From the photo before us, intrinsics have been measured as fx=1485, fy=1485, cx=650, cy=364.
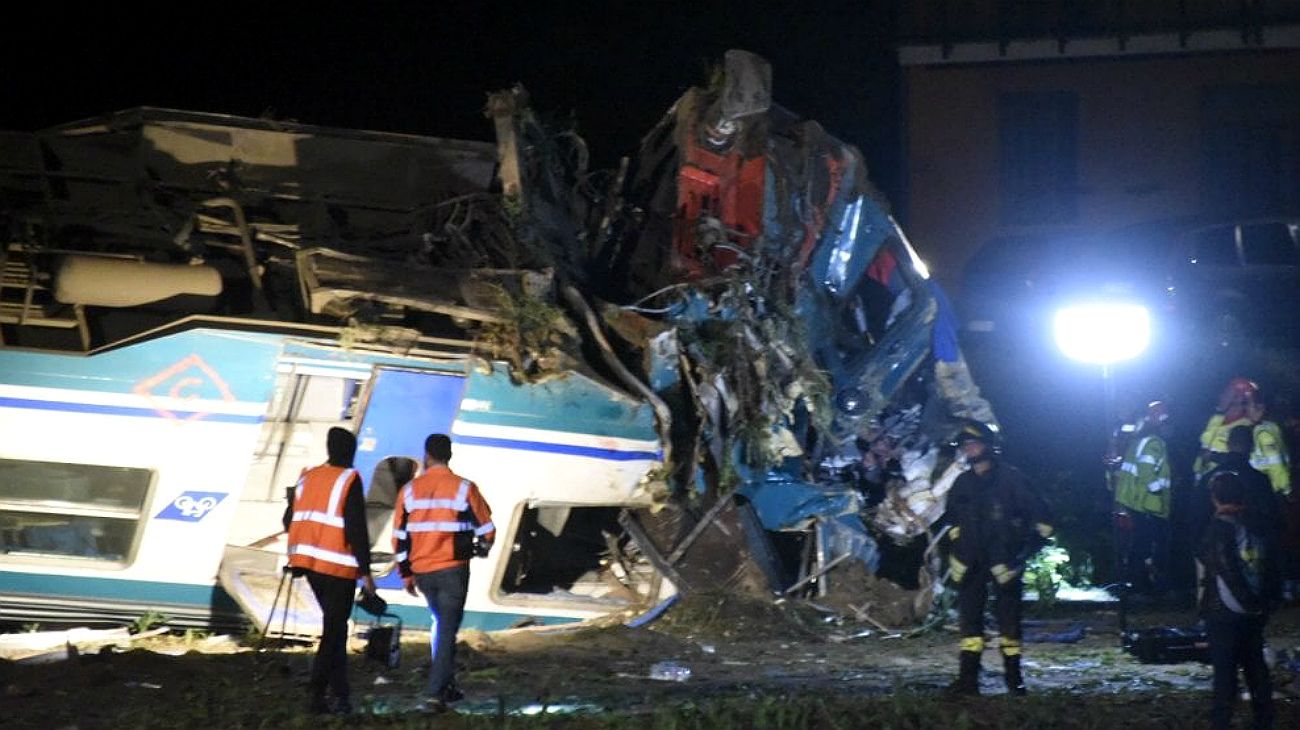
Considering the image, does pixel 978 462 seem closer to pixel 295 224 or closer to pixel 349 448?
pixel 349 448

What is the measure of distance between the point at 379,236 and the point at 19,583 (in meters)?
3.50

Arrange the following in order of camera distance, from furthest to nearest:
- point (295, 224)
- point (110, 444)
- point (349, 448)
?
1. point (295, 224)
2. point (110, 444)
3. point (349, 448)

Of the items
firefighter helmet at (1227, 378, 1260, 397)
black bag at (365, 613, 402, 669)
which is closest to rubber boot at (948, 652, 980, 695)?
black bag at (365, 613, 402, 669)

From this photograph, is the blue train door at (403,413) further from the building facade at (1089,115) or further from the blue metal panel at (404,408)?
the building facade at (1089,115)

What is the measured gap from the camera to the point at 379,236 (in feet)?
36.1

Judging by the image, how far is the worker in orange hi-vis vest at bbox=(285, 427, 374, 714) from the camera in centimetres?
713

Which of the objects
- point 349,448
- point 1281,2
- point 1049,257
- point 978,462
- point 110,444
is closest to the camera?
point 349,448

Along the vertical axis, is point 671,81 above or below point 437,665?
above

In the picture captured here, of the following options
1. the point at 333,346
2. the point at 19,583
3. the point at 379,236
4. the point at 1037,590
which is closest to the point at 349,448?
the point at 333,346

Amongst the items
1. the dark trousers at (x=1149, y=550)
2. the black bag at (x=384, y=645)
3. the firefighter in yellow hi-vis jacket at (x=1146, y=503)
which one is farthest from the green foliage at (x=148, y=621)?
the dark trousers at (x=1149, y=550)

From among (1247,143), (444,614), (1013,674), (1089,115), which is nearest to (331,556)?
(444,614)

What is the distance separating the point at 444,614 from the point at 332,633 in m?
0.59

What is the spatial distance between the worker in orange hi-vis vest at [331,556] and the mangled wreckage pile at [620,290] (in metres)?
2.27

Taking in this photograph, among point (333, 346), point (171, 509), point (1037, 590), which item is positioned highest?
point (333, 346)
